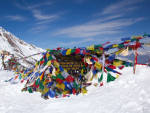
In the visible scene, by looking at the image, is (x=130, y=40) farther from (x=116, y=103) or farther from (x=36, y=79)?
(x=36, y=79)

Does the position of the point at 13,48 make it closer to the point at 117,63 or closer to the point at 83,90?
the point at 83,90

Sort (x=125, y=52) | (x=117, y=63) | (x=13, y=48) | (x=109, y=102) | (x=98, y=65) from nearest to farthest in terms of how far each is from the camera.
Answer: (x=109, y=102), (x=125, y=52), (x=117, y=63), (x=98, y=65), (x=13, y=48)

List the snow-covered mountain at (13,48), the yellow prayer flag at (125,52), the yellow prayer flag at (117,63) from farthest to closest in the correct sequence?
the snow-covered mountain at (13,48)
the yellow prayer flag at (117,63)
the yellow prayer flag at (125,52)

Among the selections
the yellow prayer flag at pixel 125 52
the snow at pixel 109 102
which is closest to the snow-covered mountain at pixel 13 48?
the snow at pixel 109 102

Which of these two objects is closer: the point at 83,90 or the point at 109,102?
the point at 109,102

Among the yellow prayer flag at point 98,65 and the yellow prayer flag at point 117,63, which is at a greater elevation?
the yellow prayer flag at point 117,63

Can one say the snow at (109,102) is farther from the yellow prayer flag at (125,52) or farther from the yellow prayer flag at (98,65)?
the yellow prayer flag at (98,65)

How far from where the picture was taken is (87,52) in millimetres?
6973

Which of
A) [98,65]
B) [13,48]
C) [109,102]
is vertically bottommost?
[109,102]

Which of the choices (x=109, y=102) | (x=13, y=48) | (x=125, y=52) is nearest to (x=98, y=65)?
(x=125, y=52)

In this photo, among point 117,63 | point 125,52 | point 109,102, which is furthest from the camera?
point 117,63

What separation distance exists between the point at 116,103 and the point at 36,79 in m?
Answer: 3.84

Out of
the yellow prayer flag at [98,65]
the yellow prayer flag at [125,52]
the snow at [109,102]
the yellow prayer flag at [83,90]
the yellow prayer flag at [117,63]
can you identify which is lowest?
the yellow prayer flag at [83,90]

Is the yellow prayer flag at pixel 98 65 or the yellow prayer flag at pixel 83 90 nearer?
the yellow prayer flag at pixel 83 90
